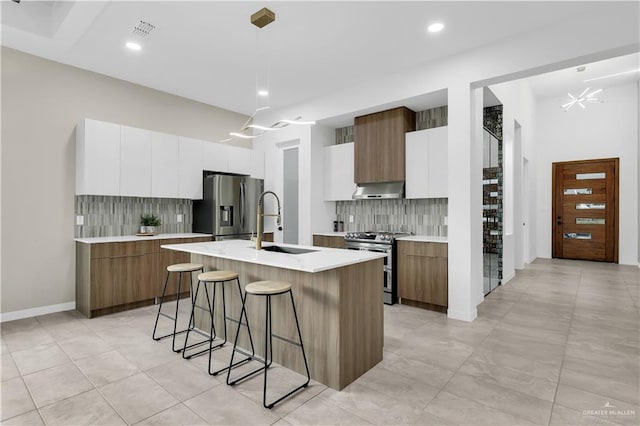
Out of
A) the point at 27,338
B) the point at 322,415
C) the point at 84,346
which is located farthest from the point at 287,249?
the point at 27,338

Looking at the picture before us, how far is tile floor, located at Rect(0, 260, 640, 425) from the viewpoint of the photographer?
2.04 meters

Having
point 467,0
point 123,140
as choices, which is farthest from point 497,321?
point 123,140

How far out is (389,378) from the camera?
2490mm

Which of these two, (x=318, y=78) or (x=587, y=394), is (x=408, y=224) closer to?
(x=318, y=78)

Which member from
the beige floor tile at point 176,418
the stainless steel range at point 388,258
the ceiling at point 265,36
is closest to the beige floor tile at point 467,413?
the beige floor tile at point 176,418

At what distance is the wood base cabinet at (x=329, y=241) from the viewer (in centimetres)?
512

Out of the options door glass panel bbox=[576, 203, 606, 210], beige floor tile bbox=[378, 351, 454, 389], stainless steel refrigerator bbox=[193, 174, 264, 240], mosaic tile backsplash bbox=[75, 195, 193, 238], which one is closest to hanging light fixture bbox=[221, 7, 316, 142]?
stainless steel refrigerator bbox=[193, 174, 264, 240]

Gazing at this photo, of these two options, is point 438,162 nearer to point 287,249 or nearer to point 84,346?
point 287,249

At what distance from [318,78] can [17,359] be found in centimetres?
443

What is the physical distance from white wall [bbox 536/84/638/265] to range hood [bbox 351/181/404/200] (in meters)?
5.74

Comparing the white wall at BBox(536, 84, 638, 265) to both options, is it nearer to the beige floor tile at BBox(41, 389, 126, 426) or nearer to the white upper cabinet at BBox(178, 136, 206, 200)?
the white upper cabinet at BBox(178, 136, 206, 200)

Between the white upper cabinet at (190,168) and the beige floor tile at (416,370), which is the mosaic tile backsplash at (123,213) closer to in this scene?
the white upper cabinet at (190,168)

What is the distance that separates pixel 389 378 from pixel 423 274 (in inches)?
76.6

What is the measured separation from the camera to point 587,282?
5.62 metres
